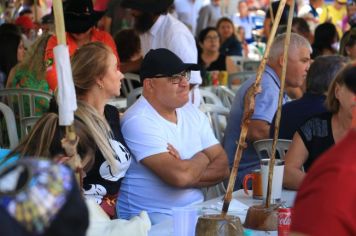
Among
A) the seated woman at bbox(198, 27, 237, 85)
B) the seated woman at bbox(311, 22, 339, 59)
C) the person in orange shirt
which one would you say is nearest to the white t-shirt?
the person in orange shirt

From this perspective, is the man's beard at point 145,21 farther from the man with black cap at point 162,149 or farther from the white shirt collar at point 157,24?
the man with black cap at point 162,149

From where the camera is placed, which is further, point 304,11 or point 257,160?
point 304,11

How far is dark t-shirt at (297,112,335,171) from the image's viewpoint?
12.8 feet

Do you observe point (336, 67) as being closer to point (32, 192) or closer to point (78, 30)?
→ point (78, 30)

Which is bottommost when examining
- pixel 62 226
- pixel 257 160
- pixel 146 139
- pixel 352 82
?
pixel 257 160

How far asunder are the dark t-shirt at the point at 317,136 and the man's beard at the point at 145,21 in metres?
2.65

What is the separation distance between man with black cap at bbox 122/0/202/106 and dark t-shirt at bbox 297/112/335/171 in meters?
2.06

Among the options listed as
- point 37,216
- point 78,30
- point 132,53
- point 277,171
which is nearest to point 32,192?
point 37,216

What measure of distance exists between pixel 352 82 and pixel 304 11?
798 centimetres

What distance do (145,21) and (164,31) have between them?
0.24m

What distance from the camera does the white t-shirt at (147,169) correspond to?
12.8 ft

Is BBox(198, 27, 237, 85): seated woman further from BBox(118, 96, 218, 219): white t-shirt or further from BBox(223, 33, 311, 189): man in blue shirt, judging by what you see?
BBox(118, 96, 218, 219): white t-shirt

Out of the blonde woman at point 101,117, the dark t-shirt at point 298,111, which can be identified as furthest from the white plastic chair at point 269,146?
the blonde woman at point 101,117

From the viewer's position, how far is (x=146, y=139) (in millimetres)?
3875
